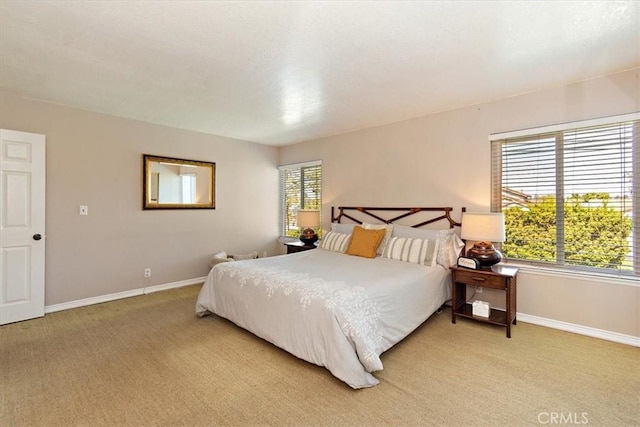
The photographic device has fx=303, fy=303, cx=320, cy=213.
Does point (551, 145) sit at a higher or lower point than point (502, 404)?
higher

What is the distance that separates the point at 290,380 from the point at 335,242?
7.17 feet

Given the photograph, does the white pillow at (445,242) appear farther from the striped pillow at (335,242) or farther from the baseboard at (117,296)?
the baseboard at (117,296)

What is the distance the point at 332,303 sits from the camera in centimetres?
217

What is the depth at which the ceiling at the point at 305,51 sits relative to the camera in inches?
72.2

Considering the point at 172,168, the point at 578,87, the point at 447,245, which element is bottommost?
the point at 447,245

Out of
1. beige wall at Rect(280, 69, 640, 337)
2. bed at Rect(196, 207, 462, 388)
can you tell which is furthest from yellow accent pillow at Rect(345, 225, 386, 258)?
beige wall at Rect(280, 69, 640, 337)

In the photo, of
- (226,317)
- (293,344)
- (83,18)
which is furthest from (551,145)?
(83,18)

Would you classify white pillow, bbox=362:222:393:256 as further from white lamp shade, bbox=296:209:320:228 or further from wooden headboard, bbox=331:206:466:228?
white lamp shade, bbox=296:209:320:228

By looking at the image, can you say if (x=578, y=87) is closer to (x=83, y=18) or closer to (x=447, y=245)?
(x=447, y=245)

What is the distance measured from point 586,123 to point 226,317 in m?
3.90

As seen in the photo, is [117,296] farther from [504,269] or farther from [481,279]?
[504,269]

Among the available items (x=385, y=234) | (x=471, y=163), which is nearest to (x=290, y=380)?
(x=385, y=234)

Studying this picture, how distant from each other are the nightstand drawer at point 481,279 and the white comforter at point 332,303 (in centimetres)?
Result: 22

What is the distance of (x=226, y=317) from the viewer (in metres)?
3.03
